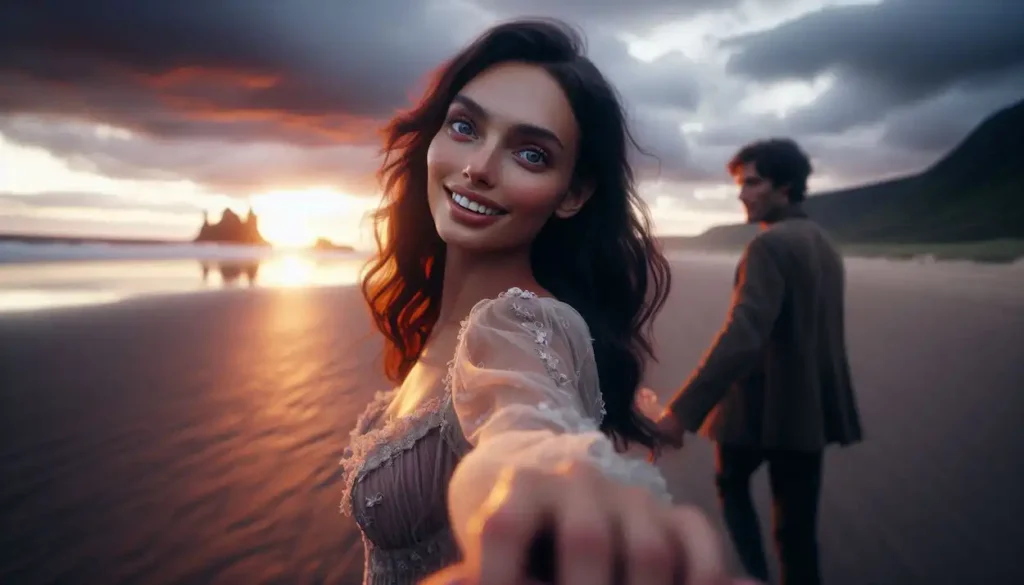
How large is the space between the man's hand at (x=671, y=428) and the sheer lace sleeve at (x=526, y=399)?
115 centimetres

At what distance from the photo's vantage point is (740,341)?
2.39 meters

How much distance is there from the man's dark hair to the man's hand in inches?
41.8

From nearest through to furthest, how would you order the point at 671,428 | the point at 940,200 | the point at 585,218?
the point at 585,218 < the point at 671,428 < the point at 940,200

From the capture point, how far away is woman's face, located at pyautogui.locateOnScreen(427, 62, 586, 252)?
122 centimetres

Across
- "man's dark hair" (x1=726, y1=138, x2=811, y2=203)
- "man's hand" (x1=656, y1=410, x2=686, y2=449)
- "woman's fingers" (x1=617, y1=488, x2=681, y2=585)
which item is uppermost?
"man's dark hair" (x1=726, y1=138, x2=811, y2=203)

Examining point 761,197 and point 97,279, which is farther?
point 97,279

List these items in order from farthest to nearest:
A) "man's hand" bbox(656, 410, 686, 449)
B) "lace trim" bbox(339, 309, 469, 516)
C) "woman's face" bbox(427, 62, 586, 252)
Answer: "man's hand" bbox(656, 410, 686, 449), "woman's face" bbox(427, 62, 586, 252), "lace trim" bbox(339, 309, 469, 516)

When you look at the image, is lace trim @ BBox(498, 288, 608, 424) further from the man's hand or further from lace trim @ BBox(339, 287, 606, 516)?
the man's hand

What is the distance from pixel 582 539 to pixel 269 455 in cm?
485

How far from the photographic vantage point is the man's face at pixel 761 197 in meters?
2.61

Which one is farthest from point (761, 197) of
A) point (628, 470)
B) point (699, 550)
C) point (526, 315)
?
point (699, 550)

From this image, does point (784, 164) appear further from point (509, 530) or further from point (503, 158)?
point (509, 530)

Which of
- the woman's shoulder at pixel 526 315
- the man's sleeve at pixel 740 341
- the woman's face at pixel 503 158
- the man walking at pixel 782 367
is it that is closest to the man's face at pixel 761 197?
the man walking at pixel 782 367

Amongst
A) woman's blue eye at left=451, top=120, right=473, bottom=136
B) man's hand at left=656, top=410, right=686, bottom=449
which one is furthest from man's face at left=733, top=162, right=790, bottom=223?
woman's blue eye at left=451, top=120, right=473, bottom=136
